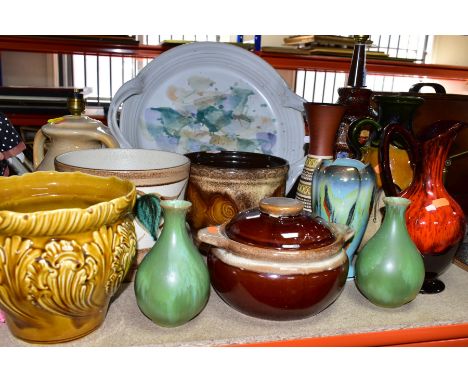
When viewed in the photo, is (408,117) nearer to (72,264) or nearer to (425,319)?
(425,319)

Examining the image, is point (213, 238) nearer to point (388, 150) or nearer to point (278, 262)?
point (278, 262)

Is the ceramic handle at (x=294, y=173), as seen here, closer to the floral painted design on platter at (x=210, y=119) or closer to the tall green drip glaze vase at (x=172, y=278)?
the floral painted design on platter at (x=210, y=119)

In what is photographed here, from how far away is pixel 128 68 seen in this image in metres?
3.47

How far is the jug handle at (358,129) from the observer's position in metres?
0.68

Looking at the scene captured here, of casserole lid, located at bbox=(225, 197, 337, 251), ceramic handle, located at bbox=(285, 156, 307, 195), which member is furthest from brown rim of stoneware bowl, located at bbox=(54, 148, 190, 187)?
ceramic handle, located at bbox=(285, 156, 307, 195)

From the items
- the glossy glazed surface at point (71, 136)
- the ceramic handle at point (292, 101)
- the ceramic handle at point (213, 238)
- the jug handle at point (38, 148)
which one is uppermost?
the ceramic handle at point (292, 101)

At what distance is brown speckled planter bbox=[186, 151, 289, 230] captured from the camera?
2.12ft

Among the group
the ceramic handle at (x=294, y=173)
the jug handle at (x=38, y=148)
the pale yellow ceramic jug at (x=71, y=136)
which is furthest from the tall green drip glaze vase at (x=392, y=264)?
the jug handle at (x=38, y=148)

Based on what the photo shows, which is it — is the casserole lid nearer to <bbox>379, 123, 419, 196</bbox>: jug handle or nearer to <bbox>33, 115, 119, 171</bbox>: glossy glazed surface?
<bbox>379, 123, 419, 196</bbox>: jug handle

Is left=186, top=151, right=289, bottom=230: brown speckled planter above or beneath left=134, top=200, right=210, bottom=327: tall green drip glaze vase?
above

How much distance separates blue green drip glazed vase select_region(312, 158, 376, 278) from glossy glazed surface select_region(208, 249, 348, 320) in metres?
0.09

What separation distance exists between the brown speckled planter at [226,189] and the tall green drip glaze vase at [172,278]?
13cm

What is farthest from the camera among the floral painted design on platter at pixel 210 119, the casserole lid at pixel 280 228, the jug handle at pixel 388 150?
the floral painted design on platter at pixel 210 119

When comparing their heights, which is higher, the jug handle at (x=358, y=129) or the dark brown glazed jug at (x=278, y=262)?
the jug handle at (x=358, y=129)
